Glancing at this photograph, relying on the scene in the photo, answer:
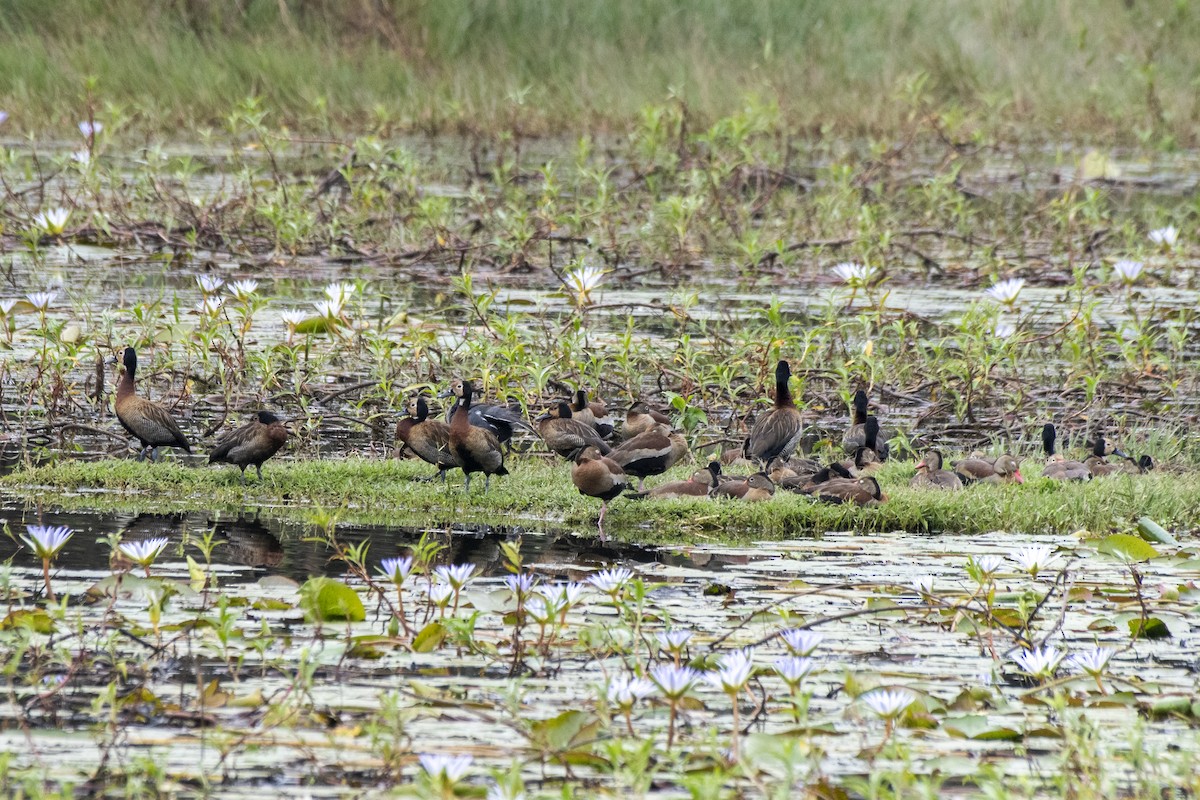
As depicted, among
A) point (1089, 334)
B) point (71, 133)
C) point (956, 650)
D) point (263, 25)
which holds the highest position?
point (263, 25)

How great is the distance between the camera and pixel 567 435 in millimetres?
8016

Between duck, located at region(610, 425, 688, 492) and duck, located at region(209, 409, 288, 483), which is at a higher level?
duck, located at region(209, 409, 288, 483)

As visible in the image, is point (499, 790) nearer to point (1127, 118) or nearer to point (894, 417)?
point (894, 417)

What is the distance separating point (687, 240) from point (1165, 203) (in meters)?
6.06

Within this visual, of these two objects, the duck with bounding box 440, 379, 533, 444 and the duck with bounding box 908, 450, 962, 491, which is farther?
the duck with bounding box 440, 379, 533, 444

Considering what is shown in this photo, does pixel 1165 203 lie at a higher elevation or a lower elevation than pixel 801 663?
higher

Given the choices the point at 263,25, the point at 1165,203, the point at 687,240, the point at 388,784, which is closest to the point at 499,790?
the point at 388,784

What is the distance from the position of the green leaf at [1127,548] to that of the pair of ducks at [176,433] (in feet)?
11.5

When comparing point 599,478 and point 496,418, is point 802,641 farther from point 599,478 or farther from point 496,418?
point 496,418

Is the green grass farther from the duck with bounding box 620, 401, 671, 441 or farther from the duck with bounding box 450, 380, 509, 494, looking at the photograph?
the duck with bounding box 620, 401, 671, 441

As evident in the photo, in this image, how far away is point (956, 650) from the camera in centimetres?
523

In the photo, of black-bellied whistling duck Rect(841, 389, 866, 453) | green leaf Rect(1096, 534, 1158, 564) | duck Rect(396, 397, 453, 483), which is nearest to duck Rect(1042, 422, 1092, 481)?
black-bellied whistling duck Rect(841, 389, 866, 453)

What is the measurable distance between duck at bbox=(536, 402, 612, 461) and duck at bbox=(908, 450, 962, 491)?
4.77 feet

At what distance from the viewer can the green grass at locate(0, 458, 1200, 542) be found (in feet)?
23.3
